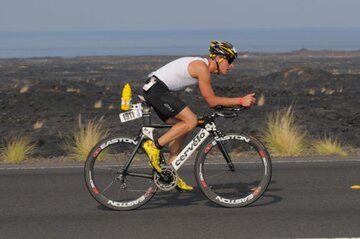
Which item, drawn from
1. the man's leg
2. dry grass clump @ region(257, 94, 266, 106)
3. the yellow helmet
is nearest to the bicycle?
the man's leg

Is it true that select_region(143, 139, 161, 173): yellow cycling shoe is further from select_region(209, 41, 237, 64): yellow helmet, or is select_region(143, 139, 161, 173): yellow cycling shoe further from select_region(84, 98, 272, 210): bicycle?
select_region(209, 41, 237, 64): yellow helmet

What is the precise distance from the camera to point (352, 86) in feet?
142

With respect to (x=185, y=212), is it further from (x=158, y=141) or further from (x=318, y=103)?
(x=318, y=103)

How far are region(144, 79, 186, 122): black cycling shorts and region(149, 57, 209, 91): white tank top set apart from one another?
65 millimetres

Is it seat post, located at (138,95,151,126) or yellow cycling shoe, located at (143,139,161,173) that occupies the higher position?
seat post, located at (138,95,151,126)

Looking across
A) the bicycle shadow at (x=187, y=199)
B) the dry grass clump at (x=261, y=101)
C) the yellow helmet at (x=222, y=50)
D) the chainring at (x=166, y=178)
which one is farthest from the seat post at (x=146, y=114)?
the dry grass clump at (x=261, y=101)

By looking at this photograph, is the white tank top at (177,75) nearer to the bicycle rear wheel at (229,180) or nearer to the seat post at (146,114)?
the seat post at (146,114)

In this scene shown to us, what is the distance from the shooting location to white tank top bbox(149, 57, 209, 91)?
8938 millimetres

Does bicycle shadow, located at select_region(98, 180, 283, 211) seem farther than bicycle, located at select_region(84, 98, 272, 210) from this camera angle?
Yes

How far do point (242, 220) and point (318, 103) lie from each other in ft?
78.0

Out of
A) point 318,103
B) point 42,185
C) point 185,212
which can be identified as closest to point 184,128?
point 185,212

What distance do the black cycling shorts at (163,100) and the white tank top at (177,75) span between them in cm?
6

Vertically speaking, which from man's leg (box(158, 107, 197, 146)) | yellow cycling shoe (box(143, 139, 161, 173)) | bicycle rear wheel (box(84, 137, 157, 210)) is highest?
man's leg (box(158, 107, 197, 146))

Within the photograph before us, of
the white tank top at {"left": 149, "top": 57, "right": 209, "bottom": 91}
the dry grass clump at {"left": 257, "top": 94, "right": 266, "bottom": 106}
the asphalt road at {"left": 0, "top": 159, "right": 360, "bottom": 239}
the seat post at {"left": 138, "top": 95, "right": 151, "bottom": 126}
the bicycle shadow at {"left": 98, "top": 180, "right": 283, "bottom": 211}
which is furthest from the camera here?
the dry grass clump at {"left": 257, "top": 94, "right": 266, "bottom": 106}
